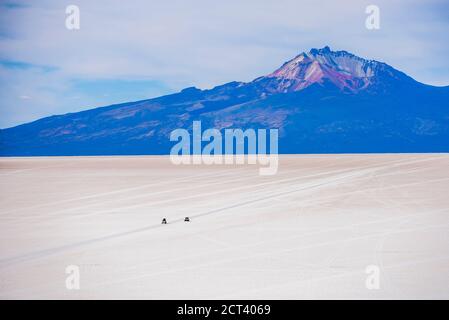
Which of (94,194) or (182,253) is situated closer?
(182,253)

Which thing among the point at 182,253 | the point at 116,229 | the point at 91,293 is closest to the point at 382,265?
the point at 182,253

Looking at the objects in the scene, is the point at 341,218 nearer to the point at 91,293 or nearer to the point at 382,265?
the point at 382,265

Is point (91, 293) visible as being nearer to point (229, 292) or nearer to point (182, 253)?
point (229, 292)
